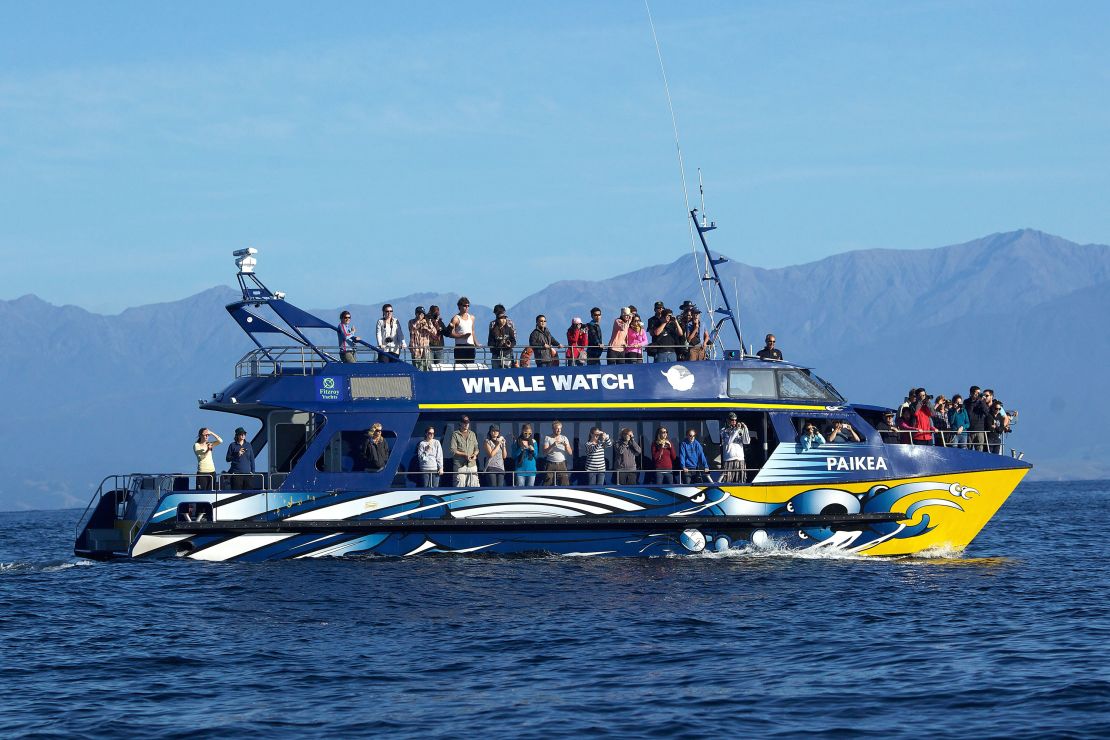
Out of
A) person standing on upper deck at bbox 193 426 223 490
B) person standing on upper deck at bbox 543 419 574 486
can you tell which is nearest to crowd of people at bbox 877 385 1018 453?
person standing on upper deck at bbox 543 419 574 486

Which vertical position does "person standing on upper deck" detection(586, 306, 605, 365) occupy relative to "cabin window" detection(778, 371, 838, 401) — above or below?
above

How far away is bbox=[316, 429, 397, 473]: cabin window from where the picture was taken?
24.7 metres

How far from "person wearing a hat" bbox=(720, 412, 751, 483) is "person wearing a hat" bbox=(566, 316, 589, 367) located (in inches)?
109

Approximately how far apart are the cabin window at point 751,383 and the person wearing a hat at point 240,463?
835 centimetres

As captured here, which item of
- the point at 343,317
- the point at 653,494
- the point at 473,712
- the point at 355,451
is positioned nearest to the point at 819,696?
the point at 473,712

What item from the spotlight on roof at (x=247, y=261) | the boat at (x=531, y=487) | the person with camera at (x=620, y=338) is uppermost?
the spotlight on roof at (x=247, y=261)

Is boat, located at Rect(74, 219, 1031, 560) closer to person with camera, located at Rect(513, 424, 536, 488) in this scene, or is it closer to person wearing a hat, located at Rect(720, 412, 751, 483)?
person wearing a hat, located at Rect(720, 412, 751, 483)

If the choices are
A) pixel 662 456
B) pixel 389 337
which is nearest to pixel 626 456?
pixel 662 456

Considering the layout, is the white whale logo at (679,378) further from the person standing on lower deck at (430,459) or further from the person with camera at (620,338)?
the person standing on lower deck at (430,459)

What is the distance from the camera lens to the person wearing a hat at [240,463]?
964 inches

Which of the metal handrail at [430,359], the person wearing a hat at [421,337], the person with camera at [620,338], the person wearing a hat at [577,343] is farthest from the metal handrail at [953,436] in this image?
the person wearing a hat at [421,337]

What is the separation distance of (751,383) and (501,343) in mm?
4424

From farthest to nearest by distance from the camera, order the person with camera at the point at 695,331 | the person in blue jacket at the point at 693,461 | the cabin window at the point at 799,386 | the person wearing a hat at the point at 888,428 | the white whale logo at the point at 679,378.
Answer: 1. the person wearing a hat at the point at 888,428
2. the person with camera at the point at 695,331
3. the cabin window at the point at 799,386
4. the white whale logo at the point at 679,378
5. the person in blue jacket at the point at 693,461

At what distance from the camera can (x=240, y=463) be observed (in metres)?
24.9
